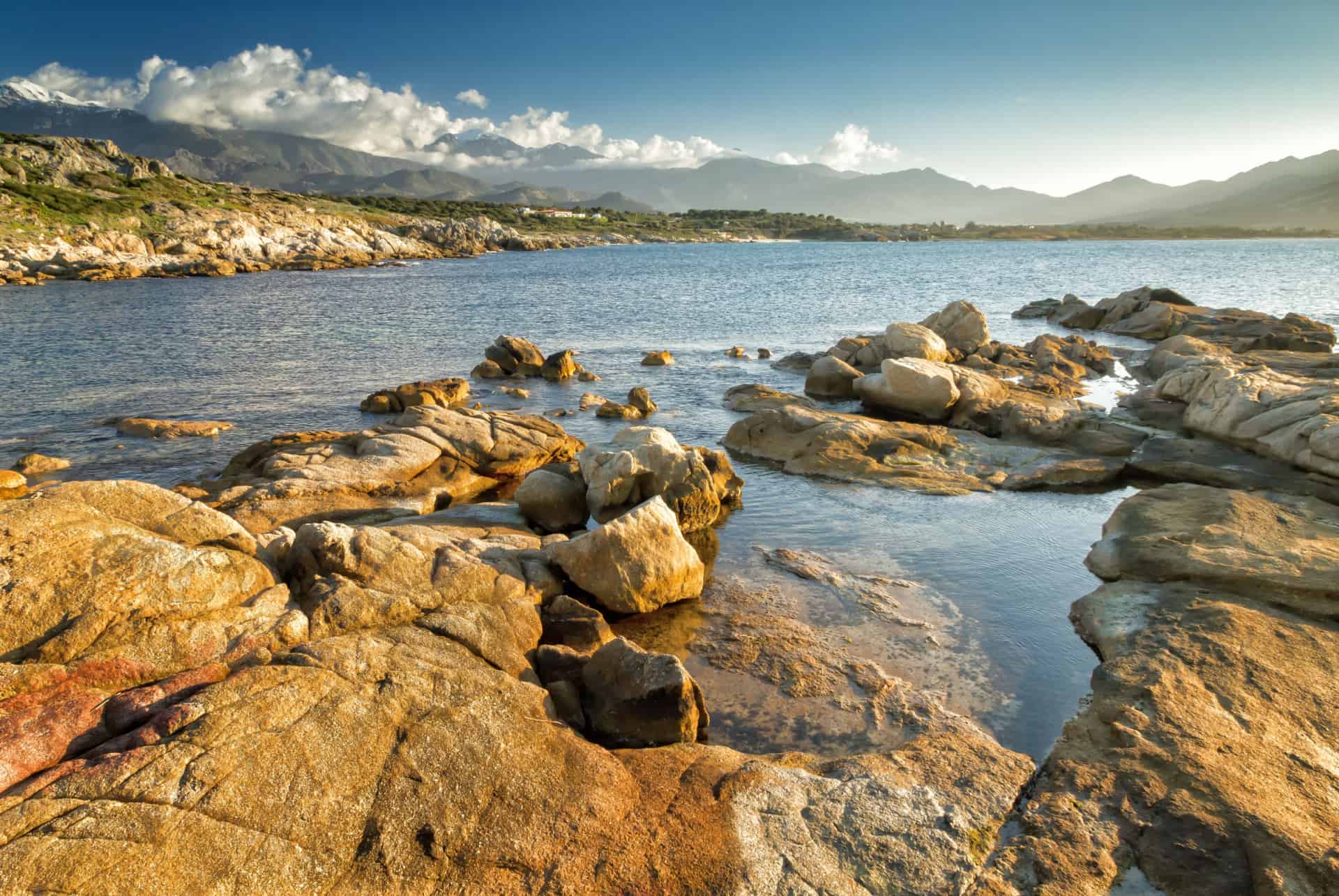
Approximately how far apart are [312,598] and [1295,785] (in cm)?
1131

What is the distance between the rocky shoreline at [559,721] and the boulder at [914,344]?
15618mm

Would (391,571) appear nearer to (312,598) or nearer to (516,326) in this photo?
(312,598)

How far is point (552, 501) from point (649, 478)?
2.20 m

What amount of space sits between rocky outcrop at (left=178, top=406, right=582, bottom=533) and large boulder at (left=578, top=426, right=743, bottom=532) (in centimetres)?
326

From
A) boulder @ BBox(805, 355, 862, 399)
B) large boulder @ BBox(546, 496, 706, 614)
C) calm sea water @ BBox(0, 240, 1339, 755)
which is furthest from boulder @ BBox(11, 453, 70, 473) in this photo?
boulder @ BBox(805, 355, 862, 399)

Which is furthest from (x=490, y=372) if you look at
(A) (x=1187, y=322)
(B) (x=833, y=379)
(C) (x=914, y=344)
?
(A) (x=1187, y=322)

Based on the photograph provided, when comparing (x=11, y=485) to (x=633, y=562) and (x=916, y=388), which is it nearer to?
(x=633, y=562)

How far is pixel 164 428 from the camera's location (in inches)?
877

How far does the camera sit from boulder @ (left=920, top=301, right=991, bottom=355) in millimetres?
33531

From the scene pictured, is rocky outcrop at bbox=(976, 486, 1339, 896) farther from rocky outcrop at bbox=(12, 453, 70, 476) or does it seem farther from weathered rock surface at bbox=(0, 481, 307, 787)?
rocky outcrop at bbox=(12, 453, 70, 476)

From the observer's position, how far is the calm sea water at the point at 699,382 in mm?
11367

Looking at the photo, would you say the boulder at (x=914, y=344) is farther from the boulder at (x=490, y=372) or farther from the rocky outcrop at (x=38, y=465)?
the rocky outcrop at (x=38, y=465)

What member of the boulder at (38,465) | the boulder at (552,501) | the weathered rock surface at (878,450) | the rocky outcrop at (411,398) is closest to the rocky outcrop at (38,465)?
the boulder at (38,465)

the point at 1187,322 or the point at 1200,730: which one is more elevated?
the point at 1187,322
